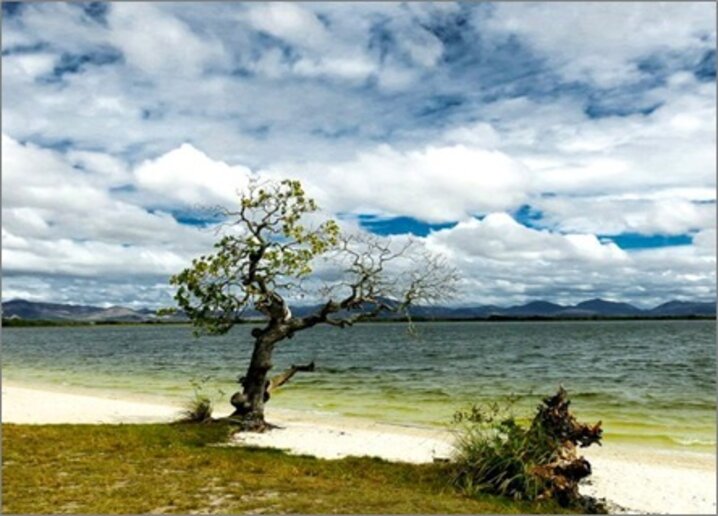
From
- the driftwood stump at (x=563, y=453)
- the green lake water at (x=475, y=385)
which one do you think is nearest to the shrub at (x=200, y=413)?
the green lake water at (x=475, y=385)

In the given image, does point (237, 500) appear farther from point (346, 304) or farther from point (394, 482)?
point (346, 304)

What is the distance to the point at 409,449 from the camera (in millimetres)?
23109

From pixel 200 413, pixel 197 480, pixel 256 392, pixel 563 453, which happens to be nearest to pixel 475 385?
pixel 256 392

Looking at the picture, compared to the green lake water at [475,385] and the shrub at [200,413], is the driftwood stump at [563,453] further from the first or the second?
the shrub at [200,413]

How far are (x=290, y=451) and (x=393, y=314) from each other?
658 cm

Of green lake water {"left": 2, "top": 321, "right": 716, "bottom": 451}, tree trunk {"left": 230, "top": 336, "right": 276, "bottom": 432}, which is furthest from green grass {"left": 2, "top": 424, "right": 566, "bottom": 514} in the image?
green lake water {"left": 2, "top": 321, "right": 716, "bottom": 451}

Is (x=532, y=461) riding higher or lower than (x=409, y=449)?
higher

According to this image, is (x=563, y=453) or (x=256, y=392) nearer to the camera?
(x=563, y=453)

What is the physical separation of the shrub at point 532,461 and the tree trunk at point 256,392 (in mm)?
9608

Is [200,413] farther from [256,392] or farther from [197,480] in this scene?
[197,480]

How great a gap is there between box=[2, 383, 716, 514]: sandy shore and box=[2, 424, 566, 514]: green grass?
2.40m

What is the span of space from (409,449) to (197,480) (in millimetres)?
9216


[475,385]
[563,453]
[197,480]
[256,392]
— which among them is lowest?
[475,385]

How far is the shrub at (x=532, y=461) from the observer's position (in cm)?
1565
